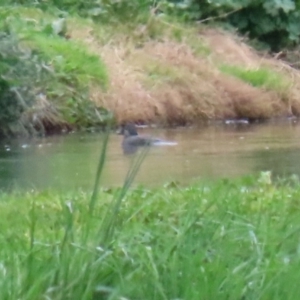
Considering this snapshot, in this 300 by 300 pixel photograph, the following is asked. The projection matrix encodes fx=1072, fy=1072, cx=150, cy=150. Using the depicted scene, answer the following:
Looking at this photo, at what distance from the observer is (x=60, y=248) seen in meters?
3.49

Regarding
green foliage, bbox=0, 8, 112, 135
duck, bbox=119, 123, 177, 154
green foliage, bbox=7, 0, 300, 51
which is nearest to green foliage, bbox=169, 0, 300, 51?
green foliage, bbox=7, 0, 300, 51

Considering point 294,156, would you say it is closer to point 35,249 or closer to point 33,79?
point 33,79

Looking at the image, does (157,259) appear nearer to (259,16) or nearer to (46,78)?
(46,78)

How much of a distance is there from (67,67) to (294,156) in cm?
400

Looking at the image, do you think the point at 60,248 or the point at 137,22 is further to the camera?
the point at 137,22

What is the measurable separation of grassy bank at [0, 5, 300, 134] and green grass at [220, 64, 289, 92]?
0.01 metres

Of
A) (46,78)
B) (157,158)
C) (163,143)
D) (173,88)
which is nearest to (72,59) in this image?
(46,78)

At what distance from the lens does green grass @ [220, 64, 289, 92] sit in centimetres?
1475

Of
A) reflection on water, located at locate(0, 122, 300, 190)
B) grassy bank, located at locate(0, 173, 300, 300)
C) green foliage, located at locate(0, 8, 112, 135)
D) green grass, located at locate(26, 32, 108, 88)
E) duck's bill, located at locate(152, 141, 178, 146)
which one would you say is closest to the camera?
grassy bank, located at locate(0, 173, 300, 300)

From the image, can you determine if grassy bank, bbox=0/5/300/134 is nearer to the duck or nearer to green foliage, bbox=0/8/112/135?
green foliage, bbox=0/8/112/135

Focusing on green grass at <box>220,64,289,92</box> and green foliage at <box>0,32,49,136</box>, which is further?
green grass at <box>220,64,289,92</box>

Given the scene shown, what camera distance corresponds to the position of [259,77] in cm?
1493

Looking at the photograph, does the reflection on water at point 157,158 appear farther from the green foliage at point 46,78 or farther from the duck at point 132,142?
the green foliage at point 46,78

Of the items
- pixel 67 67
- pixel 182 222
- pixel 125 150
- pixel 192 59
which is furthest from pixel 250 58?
pixel 182 222
